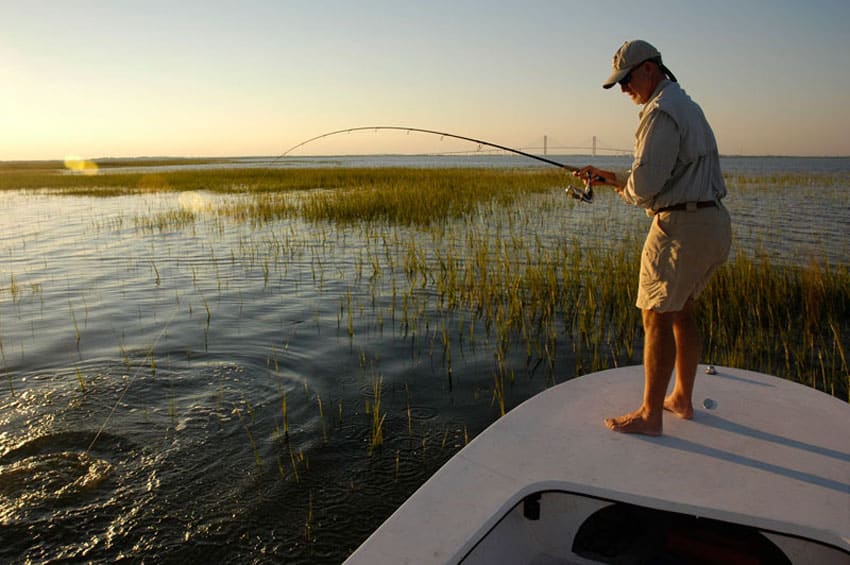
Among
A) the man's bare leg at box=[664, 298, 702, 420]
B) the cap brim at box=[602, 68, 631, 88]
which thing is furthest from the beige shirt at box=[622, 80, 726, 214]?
the man's bare leg at box=[664, 298, 702, 420]

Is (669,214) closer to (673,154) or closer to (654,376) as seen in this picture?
(673,154)

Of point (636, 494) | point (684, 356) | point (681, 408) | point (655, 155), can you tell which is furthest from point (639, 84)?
point (636, 494)

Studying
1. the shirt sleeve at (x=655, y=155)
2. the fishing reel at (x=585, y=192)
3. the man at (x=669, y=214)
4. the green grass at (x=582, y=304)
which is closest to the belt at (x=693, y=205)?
the man at (x=669, y=214)

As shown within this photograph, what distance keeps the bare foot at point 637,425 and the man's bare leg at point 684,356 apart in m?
0.30

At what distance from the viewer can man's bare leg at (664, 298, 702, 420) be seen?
294 centimetres

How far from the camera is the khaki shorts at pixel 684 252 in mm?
2783

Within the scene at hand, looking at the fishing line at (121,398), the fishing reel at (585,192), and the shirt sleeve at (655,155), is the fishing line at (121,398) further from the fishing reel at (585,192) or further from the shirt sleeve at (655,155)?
the shirt sleeve at (655,155)

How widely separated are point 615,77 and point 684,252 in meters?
0.95

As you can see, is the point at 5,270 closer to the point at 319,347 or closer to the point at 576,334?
the point at 319,347

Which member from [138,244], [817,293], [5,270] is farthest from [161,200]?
[817,293]

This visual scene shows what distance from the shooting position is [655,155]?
271cm

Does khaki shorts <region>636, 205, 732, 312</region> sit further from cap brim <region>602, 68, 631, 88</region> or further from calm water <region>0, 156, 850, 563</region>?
calm water <region>0, 156, 850, 563</region>

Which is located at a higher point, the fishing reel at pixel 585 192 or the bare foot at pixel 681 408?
the fishing reel at pixel 585 192

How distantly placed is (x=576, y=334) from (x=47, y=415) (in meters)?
5.00
